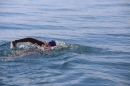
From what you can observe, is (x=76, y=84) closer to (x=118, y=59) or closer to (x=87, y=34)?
(x=118, y=59)

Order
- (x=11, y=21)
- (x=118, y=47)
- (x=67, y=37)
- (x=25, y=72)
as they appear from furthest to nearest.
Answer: (x=11, y=21), (x=67, y=37), (x=118, y=47), (x=25, y=72)

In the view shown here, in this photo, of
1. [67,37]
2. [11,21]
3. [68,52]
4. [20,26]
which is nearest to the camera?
[68,52]

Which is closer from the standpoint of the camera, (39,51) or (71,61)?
(71,61)

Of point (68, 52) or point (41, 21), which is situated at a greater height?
point (41, 21)

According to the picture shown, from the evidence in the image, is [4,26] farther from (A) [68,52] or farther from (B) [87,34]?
(A) [68,52]

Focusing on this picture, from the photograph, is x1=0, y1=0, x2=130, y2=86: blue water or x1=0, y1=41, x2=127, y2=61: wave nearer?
x1=0, y1=0, x2=130, y2=86: blue water

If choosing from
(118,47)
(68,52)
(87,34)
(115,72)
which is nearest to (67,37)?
(87,34)

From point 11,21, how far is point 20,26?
8.48ft

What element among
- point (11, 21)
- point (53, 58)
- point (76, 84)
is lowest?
point (76, 84)

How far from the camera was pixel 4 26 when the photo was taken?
1914 centimetres

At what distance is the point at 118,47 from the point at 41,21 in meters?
10.1

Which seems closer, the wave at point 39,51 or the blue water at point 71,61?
the blue water at point 71,61

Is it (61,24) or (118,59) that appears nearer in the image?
(118,59)

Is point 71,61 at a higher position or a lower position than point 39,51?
lower
